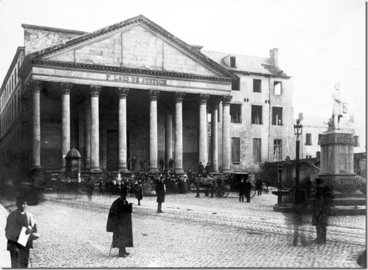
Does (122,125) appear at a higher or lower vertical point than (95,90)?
lower

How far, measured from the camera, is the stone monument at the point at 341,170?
66.1 feet

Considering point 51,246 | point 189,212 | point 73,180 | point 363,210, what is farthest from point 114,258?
point 73,180

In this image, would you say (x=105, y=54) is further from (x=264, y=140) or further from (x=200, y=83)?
(x=264, y=140)

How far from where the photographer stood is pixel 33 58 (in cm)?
3816

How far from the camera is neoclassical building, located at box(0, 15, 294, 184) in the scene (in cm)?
3931

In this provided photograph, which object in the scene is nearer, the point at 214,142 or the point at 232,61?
the point at 214,142

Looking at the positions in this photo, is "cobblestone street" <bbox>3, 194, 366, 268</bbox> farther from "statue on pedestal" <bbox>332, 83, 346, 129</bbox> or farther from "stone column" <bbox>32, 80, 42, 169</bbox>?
"stone column" <bbox>32, 80, 42, 169</bbox>

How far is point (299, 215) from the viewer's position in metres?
19.4

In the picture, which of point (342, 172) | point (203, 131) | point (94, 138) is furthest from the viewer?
point (203, 131)

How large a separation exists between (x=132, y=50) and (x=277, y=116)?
2437 centimetres

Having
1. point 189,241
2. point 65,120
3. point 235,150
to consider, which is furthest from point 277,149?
point 189,241

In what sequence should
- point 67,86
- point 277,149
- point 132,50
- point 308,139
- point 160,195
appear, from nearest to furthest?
1. point 160,195
2. point 67,86
3. point 132,50
4. point 308,139
5. point 277,149

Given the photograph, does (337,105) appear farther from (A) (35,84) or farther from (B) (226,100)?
(B) (226,100)

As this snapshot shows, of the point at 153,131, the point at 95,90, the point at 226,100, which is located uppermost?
the point at 95,90
